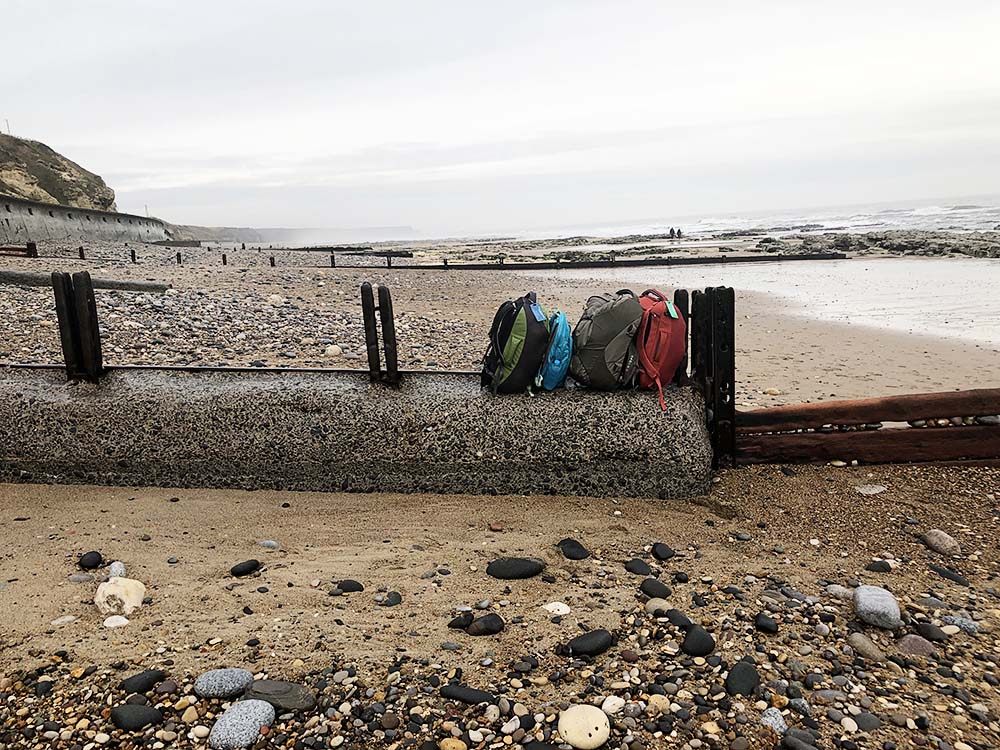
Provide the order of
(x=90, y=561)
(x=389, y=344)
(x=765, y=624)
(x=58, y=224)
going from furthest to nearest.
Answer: (x=58, y=224), (x=389, y=344), (x=90, y=561), (x=765, y=624)

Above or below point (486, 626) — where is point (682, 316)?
above

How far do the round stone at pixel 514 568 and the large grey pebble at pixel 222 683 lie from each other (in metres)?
1.50

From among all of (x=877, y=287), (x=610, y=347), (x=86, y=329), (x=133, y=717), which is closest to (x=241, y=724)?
(x=133, y=717)

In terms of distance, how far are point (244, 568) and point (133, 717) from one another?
1.30 meters

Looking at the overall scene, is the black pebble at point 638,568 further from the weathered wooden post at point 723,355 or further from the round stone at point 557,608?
the weathered wooden post at point 723,355

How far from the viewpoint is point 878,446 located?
5.29 metres

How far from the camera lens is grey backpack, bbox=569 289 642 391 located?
501 centimetres

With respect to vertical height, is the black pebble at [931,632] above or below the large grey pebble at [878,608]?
below

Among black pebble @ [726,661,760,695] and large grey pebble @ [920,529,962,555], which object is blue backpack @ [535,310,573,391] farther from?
large grey pebble @ [920,529,962,555]

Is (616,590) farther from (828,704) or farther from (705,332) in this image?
(705,332)

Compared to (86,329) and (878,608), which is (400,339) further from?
(878,608)

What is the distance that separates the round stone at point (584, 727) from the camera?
2.66 m

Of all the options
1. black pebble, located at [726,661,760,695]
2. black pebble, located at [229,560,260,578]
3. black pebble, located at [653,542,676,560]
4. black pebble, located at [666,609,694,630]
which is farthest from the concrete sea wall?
black pebble, located at [726,661,760,695]

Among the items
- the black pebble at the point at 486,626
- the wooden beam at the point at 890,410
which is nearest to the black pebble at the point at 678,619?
the black pebble at the point at 486,626
